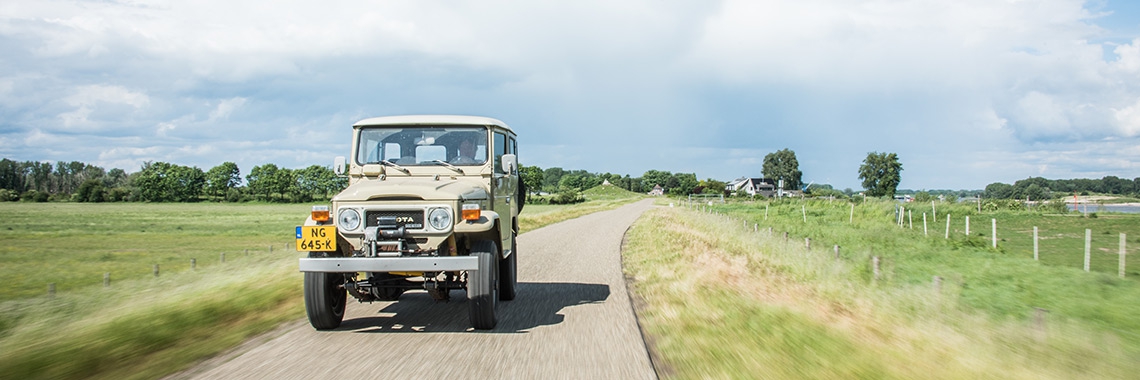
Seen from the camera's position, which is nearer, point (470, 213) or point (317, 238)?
point (317, 238)

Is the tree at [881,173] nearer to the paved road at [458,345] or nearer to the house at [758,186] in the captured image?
the house at [758,186]

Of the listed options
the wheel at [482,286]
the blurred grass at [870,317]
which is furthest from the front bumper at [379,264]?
the blurred grass at [870,317]

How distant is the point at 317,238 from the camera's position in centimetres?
659

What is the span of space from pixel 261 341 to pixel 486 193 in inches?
111

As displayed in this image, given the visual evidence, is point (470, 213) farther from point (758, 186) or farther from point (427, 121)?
point (758, 186)

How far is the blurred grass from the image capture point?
223 inches

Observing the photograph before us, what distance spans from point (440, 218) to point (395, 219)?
469 millimetres

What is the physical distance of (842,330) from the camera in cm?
713

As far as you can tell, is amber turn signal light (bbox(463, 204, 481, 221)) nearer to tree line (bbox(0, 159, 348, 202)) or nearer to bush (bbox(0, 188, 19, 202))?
tree line (bbox(0, 159, 348, 202))

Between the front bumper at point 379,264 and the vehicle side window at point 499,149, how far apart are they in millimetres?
2222

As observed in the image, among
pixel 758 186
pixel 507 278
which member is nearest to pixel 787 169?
pixel 758 186

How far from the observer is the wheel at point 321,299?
6738 millimetres

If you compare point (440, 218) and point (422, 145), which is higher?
point (422, 145)

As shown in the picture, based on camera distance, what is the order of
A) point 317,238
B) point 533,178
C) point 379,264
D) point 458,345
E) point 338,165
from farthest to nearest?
point 533,178, point 338,165, point 317,238, point 458,345, point 379,264
